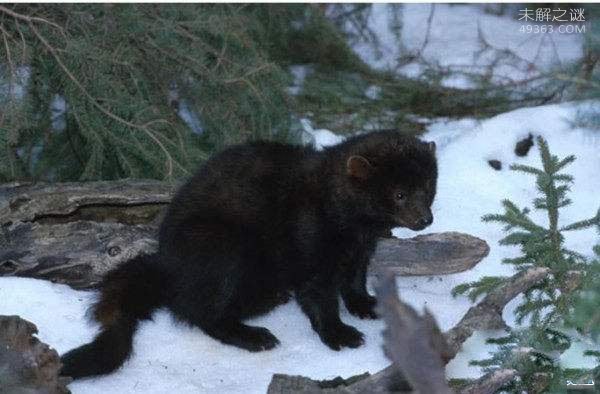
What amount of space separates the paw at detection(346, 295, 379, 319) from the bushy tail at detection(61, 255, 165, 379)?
890 millimetres

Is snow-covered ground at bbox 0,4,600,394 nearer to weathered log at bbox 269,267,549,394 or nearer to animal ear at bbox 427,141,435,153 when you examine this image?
weathered log at bbox 269,267,549,394

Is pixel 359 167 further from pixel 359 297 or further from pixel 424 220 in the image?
pixel 359 297

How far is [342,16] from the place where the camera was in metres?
8.50

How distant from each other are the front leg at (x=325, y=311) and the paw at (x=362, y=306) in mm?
269

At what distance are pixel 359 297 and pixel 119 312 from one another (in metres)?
1.15

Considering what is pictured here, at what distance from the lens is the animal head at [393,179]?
4094mm

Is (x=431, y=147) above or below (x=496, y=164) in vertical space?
above

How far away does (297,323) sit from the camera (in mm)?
4445

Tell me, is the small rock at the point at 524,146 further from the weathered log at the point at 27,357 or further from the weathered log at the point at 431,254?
the weathered log at the point at 27,357

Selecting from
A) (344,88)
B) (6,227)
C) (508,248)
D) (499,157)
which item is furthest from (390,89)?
(6,227)

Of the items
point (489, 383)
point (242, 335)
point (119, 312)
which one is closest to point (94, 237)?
point (119, 312)

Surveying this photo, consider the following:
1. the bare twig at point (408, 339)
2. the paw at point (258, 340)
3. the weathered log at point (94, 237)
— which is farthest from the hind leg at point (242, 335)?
the bare twig at point (408, 339)

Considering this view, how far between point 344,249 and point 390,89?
3488 mm

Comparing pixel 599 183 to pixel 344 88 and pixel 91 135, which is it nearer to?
pixel 344 88
